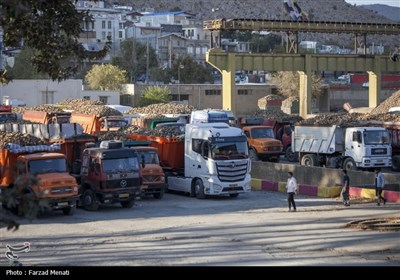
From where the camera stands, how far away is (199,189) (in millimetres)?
30750

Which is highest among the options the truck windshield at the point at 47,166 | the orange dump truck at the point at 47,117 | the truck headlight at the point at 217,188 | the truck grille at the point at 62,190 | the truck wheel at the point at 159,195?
the orange dump truck at the point at 47,117

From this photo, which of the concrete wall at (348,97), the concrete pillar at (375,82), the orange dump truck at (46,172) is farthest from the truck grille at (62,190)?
the concrete wall at (348,97)

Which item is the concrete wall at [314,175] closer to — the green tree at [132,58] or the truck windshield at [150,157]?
the truck windshield at [150,157]

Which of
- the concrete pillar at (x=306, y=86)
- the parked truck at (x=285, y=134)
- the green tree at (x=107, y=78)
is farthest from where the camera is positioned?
the green tree at (x=107, y=78)

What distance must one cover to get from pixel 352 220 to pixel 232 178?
20.8 feet

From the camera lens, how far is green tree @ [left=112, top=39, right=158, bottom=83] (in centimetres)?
11069

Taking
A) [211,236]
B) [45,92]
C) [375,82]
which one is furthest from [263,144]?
[45,92]

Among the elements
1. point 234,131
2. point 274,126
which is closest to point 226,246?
point 234,131

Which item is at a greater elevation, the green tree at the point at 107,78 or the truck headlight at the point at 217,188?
the green tree at the point at 107,78

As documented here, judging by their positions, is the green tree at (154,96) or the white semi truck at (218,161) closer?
the white semi truck at (218,161)

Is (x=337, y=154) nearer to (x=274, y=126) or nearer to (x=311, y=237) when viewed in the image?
(x=274, y=126)

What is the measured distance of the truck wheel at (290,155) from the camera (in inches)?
1778

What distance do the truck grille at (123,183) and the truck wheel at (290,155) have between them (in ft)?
61.7

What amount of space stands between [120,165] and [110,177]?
65cm
